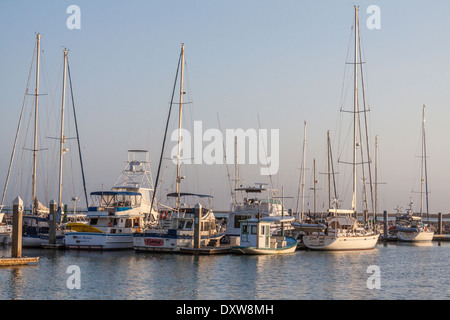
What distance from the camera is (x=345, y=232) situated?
198 ft

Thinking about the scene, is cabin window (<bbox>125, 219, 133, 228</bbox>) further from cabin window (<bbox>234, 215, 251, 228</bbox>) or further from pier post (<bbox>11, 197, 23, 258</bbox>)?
pier post (<bbox>11, 197, 23, 258</bbox>)

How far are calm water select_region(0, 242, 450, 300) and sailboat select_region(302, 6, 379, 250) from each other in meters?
4.46

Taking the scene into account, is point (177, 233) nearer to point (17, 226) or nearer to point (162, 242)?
point (162, 242)

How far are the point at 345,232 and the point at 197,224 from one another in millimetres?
16122

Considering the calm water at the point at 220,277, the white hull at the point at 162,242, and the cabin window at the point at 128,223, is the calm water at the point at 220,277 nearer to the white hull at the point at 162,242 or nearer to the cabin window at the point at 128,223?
the white hull at the point at 162,242

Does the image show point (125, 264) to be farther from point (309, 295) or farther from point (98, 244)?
point (309, 295)

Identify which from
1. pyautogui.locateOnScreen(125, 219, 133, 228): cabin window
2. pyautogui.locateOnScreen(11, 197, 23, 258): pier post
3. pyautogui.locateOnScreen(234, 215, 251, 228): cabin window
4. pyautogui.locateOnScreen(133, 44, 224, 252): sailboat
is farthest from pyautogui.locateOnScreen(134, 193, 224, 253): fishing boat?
pyautogui.locateOnScreen(11, 197, 23, 258): pier post

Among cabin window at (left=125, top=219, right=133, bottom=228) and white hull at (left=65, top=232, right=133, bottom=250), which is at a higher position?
cabin window at (left=125, top=219, right=133, bottom=228)

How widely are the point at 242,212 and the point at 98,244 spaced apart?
15.2 metres

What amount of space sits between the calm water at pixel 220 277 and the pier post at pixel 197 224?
7.06 ft

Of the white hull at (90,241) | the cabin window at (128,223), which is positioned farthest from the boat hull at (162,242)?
the cabin window at (128,223)

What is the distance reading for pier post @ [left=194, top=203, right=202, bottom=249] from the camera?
51.2m

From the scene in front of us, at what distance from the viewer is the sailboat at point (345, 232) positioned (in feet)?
193
